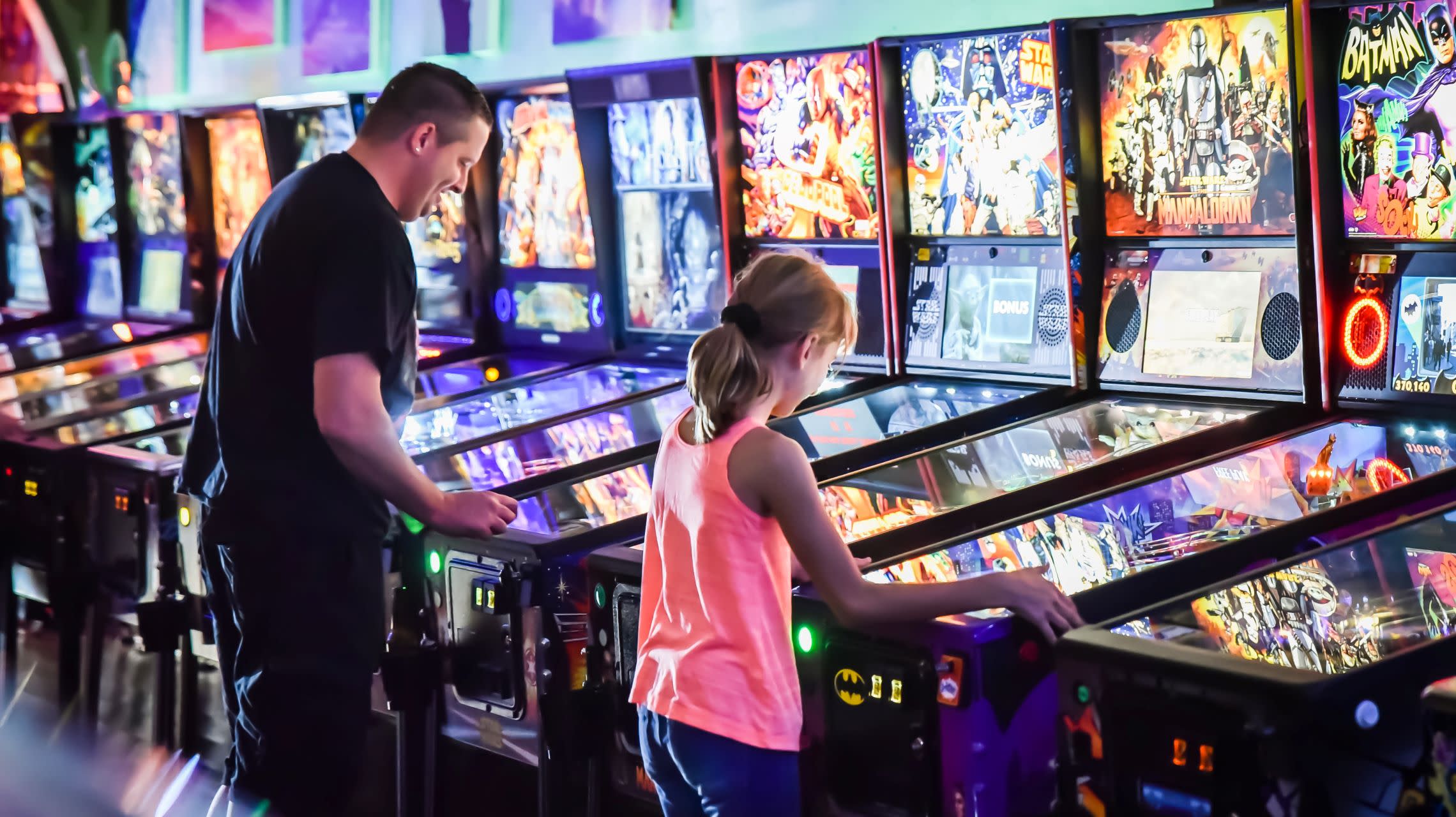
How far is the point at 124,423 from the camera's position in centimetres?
429

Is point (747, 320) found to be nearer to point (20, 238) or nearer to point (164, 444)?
point (164, 444)

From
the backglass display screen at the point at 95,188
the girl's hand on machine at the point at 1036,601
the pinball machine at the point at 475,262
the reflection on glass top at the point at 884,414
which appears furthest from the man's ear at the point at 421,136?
the backglass display screen at the point at 95,188

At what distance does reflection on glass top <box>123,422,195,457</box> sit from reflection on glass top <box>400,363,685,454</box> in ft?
1.82

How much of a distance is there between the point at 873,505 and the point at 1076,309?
0.70m

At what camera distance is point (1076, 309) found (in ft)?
10.1

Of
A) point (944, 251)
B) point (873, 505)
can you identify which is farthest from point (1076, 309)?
point (873, 505)

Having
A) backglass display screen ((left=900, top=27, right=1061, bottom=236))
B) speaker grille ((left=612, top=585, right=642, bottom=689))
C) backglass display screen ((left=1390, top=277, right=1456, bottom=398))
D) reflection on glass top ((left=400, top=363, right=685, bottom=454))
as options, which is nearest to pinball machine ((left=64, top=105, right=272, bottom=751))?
reflection on glass top ((left=400, top=363, right=685, bottom=454))

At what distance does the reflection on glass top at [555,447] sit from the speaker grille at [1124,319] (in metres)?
0.83

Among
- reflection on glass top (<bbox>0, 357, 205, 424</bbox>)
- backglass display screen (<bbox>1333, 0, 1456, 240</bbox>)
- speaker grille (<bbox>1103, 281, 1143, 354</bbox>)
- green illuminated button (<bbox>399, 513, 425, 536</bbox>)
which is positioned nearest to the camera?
backglass display screen (<bbox>1333, 0, 1456, 240</bbox>)

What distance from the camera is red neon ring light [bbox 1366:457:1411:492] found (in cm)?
238

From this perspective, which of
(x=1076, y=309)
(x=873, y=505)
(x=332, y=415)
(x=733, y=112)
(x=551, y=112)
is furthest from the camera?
(x=551, y=112)

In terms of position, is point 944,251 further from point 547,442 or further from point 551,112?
point 551,112

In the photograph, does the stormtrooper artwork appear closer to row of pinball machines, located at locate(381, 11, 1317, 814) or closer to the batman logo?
row of pinball machines, located at locate(381, 11, 1317, 814)

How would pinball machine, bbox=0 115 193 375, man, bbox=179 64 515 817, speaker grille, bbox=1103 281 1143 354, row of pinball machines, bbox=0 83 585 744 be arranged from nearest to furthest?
man, bbox=179 64 515 817 → speaker grille, bbox=1103 281 1143 354 → row of pinball machines, bbox=0 83 585 744 → pinball machine, bbox=0 115 193 375
